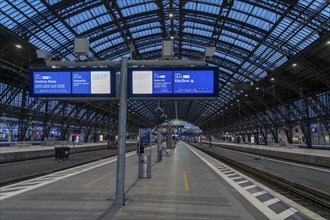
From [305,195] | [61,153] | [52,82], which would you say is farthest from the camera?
[61,153]

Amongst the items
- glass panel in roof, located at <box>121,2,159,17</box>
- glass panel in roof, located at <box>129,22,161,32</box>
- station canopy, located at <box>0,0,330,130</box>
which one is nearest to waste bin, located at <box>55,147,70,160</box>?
station canopy, located at <box>0,0,330,130</box>

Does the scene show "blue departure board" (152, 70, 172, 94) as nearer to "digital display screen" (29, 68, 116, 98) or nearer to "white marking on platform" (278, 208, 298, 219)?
"digital display screen" (29, 68, 116, 98)

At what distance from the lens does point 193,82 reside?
10.4 metres

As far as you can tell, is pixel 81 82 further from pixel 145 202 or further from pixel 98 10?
pixel 98 10

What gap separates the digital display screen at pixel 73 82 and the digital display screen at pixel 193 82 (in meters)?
2.21

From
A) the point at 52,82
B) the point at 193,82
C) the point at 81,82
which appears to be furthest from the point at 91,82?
the point at 193,82

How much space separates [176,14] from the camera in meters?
43.6

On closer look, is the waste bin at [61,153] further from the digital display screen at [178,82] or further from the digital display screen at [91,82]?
the digital display screen at [178,82]

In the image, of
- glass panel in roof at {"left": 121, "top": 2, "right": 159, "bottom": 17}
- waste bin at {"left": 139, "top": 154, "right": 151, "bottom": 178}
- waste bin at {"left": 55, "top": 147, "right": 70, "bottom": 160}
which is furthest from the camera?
glass panel in roof at {"left": 121, "top": 2, "right": 159, "bottom": 17}

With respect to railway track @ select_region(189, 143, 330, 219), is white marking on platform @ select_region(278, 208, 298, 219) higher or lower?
higher

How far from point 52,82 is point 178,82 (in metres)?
4.61

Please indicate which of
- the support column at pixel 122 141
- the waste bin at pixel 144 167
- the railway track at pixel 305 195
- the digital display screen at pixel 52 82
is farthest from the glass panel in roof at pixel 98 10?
the support column at pixel 122 141

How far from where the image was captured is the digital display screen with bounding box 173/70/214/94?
10.3 metres

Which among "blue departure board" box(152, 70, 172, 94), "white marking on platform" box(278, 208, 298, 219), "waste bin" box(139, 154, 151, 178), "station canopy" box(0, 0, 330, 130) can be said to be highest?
"station canopy" box(0, 0, 330, 130)
